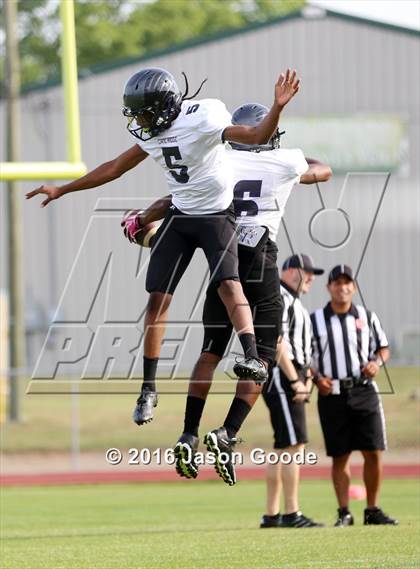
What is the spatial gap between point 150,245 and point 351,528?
3.19 meters

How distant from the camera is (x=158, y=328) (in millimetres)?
7566

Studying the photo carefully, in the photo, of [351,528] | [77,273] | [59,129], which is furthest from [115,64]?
[351,528]

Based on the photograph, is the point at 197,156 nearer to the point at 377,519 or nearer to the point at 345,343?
the point at 345,343

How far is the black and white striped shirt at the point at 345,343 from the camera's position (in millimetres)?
10680

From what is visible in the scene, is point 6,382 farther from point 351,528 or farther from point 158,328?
point 158,328

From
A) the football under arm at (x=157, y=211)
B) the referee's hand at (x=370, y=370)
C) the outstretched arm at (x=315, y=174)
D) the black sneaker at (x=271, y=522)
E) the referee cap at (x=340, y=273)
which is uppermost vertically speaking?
the outstretched arm at (x=315, y=174)

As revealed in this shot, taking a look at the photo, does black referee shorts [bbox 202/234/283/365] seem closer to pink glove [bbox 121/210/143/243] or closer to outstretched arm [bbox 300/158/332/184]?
outstretched arm [bbox 300/158/332/184]

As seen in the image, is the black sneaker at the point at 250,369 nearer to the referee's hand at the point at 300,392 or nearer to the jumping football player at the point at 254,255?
the jumping football player at the point at 254,255

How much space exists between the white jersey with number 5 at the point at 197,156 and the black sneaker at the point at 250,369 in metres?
0.92

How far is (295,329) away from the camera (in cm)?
1058

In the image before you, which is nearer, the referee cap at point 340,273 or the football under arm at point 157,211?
the football under arm at point 157,211

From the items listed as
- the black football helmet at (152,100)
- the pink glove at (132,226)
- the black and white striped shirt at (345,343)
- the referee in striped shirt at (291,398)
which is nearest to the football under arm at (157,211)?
the pink glove at (132,226)

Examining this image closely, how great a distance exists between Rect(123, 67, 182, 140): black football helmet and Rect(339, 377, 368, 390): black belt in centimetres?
398

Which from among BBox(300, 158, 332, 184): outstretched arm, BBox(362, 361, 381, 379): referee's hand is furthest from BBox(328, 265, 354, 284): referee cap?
BBox(300, 158, 332, 184): outstretched arm
